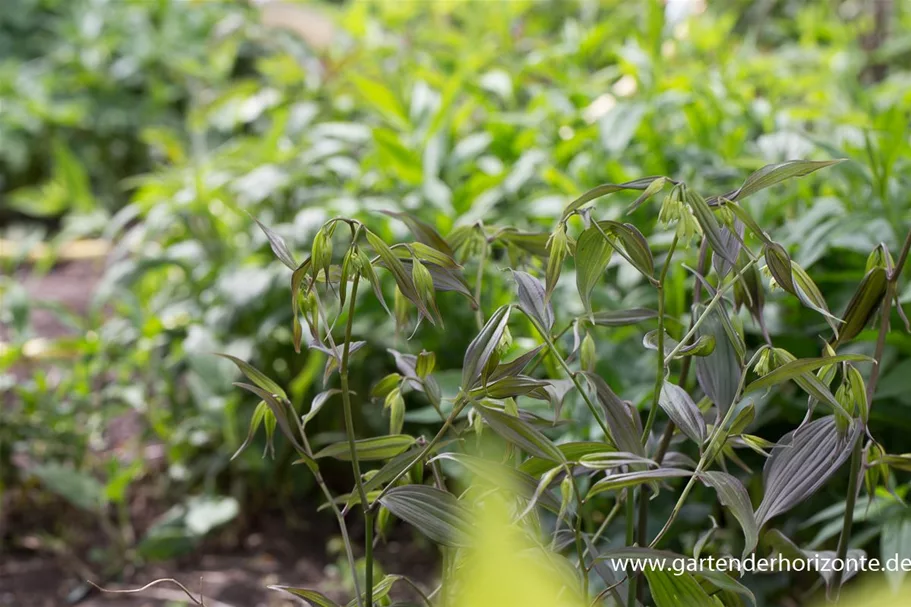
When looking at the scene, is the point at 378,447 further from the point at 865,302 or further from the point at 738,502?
the point at 865,302

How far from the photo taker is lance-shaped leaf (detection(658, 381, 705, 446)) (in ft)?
2.57

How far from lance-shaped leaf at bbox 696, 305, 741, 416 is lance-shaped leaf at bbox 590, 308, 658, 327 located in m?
0.07

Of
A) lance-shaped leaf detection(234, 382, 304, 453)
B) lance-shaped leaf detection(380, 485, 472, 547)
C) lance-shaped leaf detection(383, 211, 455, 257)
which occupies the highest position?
lance-shaped leaf detection(383, 211, 455, 257)

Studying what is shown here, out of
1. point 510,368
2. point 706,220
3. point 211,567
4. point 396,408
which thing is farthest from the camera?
point 211,567

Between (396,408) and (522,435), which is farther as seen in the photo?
(396,408)

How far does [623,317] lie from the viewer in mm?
932

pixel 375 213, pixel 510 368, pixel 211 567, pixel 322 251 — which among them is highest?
pixel 322 251

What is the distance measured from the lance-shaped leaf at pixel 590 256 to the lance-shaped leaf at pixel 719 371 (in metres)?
0.13

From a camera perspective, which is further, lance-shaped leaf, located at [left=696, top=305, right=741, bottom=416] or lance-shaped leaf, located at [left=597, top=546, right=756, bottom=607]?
lance-shaped leaf, located at [left=696, top=305, right=741, bottom=416]

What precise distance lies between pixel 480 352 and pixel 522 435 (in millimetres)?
70

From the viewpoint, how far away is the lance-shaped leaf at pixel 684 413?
0.78m

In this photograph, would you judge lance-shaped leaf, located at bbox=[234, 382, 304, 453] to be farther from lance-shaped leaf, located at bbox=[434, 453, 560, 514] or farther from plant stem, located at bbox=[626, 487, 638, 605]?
plant stem, located at bbox=[626, 487, 638, 605]

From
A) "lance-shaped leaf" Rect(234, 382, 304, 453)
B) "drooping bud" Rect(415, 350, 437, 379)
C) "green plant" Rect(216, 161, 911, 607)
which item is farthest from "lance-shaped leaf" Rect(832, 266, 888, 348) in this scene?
"lance-shaped leaf" Rect(234, 382, 304, 453)

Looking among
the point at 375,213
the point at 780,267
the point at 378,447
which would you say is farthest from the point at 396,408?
the point at 375,213
